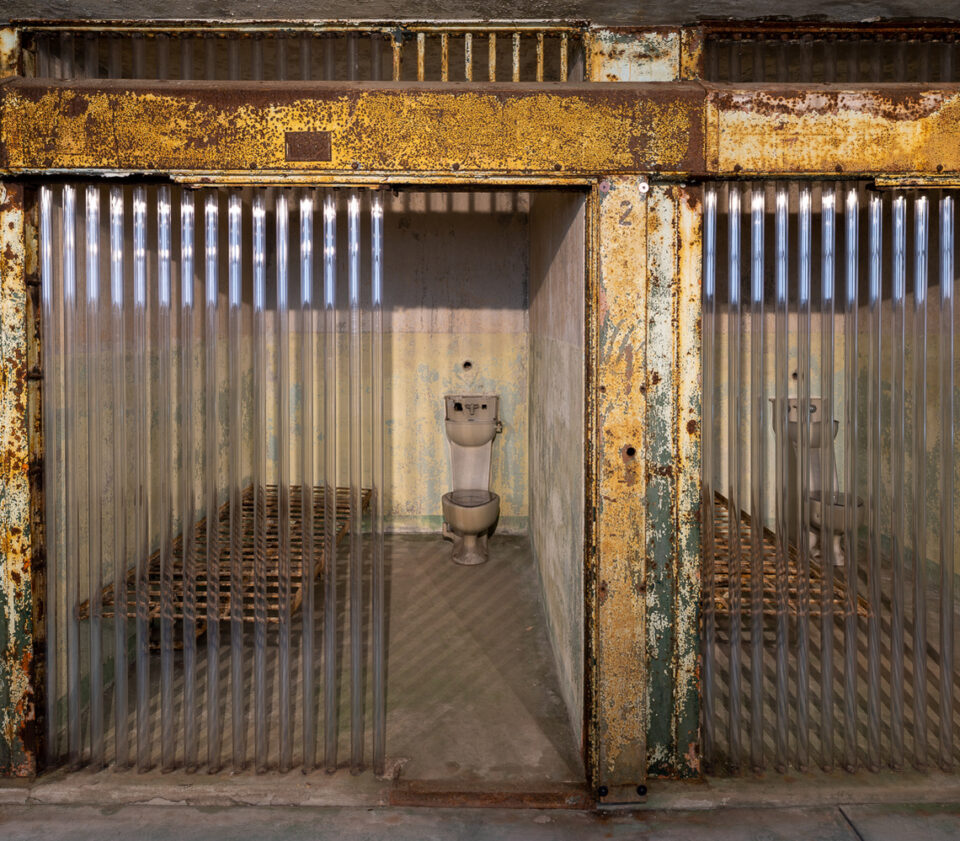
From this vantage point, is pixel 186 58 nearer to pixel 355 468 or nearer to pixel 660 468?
pixel 355 468

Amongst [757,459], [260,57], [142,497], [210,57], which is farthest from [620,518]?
[210,57]

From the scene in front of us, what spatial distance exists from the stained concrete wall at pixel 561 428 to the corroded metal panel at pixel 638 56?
1.45 feet

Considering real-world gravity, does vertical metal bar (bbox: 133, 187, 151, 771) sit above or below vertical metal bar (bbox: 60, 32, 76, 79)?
below

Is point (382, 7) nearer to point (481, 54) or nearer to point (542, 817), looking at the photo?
point (481, 54)

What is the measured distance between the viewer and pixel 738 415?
288 centimetres

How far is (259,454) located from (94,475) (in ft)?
1.98

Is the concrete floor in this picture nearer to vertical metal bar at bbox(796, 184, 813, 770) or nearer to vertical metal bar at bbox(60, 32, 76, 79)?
vertical metal bar at bbox(796, 184, 813, 770)

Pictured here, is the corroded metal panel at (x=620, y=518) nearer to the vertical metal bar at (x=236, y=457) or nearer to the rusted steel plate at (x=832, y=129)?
the rusted steel plate at (x=832, y=129)

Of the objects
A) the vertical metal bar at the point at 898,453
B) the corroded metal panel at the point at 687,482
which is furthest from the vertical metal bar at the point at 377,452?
the vertical metal bar at the point at 898,453

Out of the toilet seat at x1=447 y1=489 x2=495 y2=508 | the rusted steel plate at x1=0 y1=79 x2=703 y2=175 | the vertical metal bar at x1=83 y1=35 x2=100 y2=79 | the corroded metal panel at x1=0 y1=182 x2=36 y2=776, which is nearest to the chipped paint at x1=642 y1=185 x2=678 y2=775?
the rusted steel plate at x1=0 y1=79 x2=703 y2=175

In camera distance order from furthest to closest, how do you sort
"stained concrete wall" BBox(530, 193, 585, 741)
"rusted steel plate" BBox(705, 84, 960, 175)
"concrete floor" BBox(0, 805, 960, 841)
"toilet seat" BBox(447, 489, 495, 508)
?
"toilet seat" BBox(447, 489, 495, 508), "stained concrete wall" BBox(530, 193, 585, 741), "rusted steel plate" BBox(705, 84, 960, 175), "concrete floor" BBox(0, 805, 960, 841)

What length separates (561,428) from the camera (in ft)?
12.9

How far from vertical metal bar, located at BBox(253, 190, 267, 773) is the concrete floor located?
31 cm

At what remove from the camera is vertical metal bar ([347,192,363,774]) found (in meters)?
2.82
